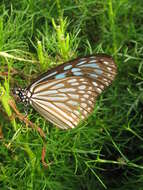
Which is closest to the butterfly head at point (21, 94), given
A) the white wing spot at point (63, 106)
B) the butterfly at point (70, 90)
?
the butterfly at point (70, 90)

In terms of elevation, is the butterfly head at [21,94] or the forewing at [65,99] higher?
the butterfly head at [21,94]

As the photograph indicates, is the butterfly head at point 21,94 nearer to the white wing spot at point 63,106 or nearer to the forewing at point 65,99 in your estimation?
the forewing at point 65,99

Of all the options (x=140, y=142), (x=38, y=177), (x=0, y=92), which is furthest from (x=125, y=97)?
(x=0, y=92)

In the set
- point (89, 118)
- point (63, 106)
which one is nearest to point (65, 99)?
point (63, 106)

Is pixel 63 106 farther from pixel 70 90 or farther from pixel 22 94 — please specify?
pixel 22 94

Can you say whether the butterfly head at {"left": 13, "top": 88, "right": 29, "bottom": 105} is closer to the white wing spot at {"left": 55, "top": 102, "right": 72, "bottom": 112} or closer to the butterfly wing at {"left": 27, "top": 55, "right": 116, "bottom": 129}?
the butterfly wing at {"left": 27, "top": 55, "right": 116, "bottom": 129}

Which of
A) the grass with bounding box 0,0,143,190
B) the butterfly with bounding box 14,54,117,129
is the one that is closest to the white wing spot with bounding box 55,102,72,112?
the butterfly with bounding box 14,54,117,129

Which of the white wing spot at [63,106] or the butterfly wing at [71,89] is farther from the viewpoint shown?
the white wing spot at [63,106]

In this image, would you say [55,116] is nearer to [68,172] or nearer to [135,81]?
[68,172]
